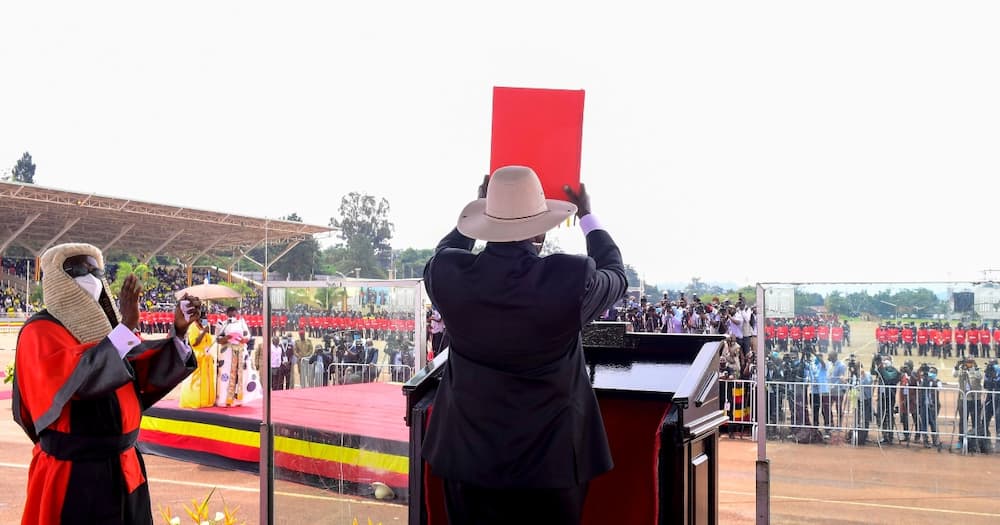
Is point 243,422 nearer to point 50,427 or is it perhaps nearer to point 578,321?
point 50,427

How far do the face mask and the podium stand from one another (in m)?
1.16

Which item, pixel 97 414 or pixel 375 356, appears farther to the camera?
pixel 375 356

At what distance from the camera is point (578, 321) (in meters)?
1.89

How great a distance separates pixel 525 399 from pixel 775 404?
70.0 inches

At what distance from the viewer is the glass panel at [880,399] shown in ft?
9.66

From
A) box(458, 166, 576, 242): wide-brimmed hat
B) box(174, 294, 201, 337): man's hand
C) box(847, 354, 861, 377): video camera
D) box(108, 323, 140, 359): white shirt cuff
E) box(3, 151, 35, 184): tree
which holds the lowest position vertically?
box(847, 354, 861, 377): video camera

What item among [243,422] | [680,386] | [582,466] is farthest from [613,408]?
[243,422]

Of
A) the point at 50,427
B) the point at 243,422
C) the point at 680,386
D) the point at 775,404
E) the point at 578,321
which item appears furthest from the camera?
the point at 243,422

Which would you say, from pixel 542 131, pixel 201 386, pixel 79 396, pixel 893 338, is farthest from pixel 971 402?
pixel 201 386

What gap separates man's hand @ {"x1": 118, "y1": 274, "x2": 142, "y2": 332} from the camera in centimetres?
262

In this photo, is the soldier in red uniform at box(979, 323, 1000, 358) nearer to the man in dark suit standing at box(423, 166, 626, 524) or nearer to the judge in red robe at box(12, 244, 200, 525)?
the man in dark suit standing at box(423, 166, 626, 524)

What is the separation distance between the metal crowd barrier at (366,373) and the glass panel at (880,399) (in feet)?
5.52

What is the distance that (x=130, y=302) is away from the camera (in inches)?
103

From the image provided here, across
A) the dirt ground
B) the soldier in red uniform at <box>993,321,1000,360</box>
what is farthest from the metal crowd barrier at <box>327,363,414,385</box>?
the soldier in red uniform at <box>993,321,1000,360</box>
